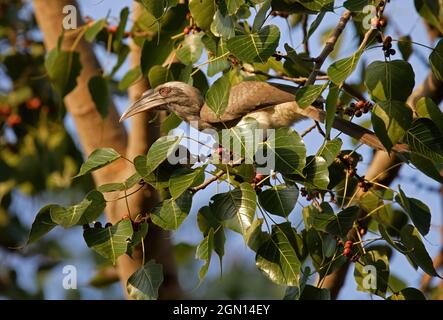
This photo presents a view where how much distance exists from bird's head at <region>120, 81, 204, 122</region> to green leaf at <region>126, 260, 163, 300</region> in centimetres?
146

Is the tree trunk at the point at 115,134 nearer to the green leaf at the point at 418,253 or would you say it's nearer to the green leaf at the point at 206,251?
the green leaf at the point at 206,251

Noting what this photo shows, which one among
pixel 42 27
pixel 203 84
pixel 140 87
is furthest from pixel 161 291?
pixel 42 27

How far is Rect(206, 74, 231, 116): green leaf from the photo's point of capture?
2.87 metres

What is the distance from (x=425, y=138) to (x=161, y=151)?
3.02 ft

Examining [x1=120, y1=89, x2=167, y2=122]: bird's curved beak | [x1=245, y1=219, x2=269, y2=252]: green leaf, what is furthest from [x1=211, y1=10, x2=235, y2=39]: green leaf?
[x1=120, y1=89, x2=167, y2=122]: bird's curved beak

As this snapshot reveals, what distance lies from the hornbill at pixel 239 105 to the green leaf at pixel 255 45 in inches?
33.6

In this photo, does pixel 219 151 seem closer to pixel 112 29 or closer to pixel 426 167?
pixel 426 167

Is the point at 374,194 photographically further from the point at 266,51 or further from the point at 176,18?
the point at 176,18

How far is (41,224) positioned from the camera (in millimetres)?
2850

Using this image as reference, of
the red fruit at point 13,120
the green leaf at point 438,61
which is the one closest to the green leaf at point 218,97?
the green leaf at point 438,61

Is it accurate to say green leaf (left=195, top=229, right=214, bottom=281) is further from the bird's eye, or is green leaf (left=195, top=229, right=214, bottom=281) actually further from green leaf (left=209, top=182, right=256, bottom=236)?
the bird's eye

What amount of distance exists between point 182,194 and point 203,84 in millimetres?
1151

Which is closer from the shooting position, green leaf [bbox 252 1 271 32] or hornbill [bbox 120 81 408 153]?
green leaf [bbox 252 1 271 32]

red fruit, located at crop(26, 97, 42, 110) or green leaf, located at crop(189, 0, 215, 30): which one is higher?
green leaf, located at crop(189, 0, 215, 30)
